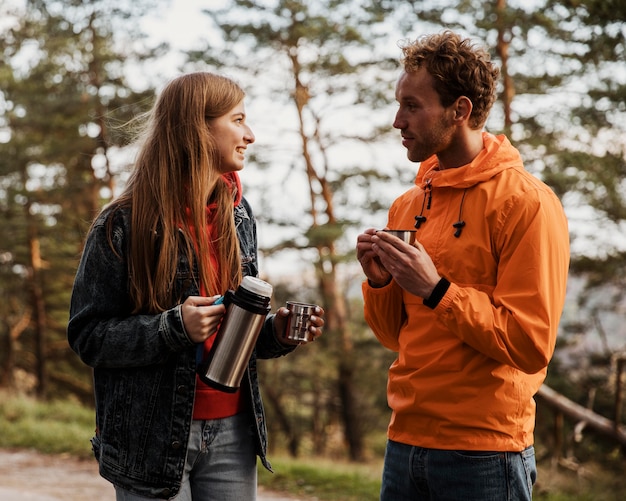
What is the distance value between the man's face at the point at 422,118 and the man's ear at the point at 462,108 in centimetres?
2

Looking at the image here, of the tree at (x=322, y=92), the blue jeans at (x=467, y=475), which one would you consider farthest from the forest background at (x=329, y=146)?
the blue jeans at (x=467, y=475)

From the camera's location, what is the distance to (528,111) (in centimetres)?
1227

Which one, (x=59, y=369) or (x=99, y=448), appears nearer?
(x=99, y=448)

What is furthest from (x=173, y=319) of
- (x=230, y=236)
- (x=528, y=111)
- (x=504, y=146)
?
(x=528, y=111)

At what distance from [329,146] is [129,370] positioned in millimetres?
13693

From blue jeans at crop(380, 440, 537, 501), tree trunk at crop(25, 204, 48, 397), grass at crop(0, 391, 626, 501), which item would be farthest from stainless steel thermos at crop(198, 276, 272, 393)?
tree trunk at crop(25, 204, 48, 397)

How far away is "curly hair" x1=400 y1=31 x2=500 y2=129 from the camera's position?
247cm

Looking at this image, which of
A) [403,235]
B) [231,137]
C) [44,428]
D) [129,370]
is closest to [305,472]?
[44,428]

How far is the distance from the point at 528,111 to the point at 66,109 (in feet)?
33.5

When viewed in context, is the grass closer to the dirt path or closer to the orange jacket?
the dirt path

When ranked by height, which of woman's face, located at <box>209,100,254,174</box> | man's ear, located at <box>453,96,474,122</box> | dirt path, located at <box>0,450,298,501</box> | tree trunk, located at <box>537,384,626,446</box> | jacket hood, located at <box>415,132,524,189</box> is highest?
man's ear, located at <box>453,96,474,122</box>

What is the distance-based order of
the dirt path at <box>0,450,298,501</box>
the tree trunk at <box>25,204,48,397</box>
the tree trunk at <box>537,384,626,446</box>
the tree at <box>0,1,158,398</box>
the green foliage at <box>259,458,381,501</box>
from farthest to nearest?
the tree trunk at <box>25,204,48,397</box>
the tree at <box>0,1,158,398</box>
the tree trunk at <box>537,384,626,446</box>
the dirt path at <box>0,450,298,501</box>
the green foliage at <box>259,458,381,501</box>

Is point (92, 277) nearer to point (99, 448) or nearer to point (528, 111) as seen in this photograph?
point (99, 448)

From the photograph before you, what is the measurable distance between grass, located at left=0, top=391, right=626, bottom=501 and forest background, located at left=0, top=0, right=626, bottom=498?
731 millimetres
